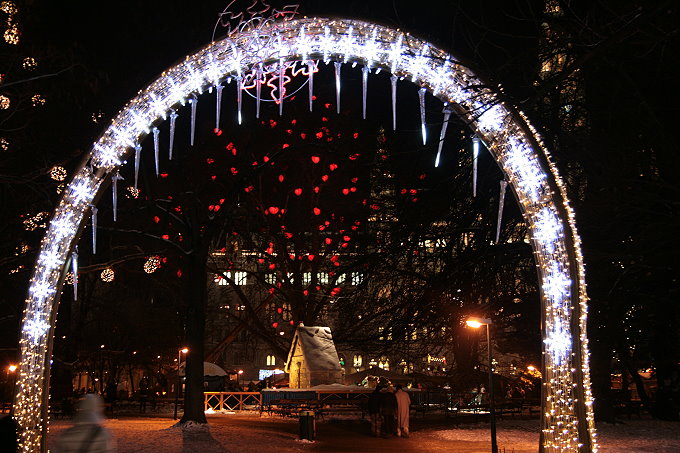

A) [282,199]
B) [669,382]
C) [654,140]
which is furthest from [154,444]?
[669,382]

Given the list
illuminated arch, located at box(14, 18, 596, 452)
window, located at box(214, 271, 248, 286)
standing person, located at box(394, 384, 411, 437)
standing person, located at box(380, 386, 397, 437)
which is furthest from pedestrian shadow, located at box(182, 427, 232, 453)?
window, located at box(214, 271, 248, 286)

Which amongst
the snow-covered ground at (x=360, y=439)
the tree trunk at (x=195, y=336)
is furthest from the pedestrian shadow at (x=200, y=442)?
the tree trunk at (x=195, y=336)

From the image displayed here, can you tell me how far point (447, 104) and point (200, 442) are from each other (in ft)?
35.7

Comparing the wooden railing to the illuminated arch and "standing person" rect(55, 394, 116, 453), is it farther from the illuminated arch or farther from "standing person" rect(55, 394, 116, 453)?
"standing person" rect(55, 394, 116, 453)

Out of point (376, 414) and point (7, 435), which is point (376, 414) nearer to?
point (376, 414)

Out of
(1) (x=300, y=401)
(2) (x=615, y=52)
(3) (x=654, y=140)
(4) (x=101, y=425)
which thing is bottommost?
(1) (x=300, y=401)

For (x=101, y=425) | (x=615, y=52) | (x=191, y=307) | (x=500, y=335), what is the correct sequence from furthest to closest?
(x=500, y=335) < (x=191, y=307) < (x=615, y=52) < (x=101, y=425)

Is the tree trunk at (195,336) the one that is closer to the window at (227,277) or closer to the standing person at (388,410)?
→ the standing person at (388,410)

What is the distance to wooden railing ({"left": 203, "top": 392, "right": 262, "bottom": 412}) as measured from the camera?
3341cm

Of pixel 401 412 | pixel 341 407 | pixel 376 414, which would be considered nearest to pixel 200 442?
pixel 376 414

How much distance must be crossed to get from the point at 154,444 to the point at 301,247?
51.8 ft

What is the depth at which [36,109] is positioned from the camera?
669 inches

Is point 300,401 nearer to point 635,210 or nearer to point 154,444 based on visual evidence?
point 154,444

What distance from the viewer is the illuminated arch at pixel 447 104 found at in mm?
10914
